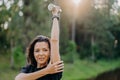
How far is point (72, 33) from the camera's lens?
33.0m

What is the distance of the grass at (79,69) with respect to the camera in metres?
20.7

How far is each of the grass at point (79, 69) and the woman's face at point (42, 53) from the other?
16.9m

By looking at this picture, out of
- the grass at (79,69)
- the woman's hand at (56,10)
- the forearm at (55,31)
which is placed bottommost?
the grass at (79,69)

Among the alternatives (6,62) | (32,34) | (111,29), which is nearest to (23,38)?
(32,34)

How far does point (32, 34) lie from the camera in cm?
2094

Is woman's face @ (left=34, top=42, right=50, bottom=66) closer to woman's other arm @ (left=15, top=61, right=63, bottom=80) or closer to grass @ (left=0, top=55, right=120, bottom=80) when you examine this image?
woman's other arm @ (left=15, top=61, right=63, bottom=80)

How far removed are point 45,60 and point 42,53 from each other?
5 centimetres

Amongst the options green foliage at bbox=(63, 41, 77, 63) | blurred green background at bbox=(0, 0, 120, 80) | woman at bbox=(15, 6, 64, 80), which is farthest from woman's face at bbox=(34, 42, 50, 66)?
green foliage at bbox=(63, 41, 77, 63)

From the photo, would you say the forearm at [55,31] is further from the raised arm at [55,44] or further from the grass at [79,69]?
the grass at [79,69]

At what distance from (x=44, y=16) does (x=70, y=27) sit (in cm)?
1274

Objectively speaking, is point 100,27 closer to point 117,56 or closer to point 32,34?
point 117,56

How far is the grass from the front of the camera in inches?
814

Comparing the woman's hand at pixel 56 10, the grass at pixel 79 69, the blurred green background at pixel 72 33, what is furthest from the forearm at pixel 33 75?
the grass at pixel 79 69

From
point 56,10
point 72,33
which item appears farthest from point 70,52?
point 56,10
